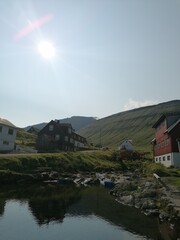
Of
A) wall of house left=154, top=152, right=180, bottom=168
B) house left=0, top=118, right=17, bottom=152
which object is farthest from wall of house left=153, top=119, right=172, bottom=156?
house left=0, top=118, right=17, bottom=152

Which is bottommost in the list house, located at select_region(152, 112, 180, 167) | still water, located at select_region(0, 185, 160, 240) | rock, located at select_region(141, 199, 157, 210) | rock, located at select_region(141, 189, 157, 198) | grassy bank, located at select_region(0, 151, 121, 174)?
still water, located at select_region(0, 185, 160, 240)

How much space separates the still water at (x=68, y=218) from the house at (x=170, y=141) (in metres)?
27.3

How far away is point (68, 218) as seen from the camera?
99.0ft

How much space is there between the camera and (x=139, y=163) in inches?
3728

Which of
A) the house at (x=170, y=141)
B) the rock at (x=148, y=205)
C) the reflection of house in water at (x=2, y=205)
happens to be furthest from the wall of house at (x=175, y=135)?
the reflection of house in water at (x=2, y=205)

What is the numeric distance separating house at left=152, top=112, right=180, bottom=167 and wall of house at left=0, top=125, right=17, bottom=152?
141ft

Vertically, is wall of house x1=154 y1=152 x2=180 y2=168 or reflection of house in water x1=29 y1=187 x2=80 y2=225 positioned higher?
wall of house x1=154 y1=152 x2=180 y2=168

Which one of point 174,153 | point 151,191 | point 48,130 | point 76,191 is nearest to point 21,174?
point 76,191

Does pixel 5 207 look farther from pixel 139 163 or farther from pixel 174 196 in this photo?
pixel 139 163

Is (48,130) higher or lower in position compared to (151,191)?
higher

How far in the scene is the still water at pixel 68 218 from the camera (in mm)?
24859

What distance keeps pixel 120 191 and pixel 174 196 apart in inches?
435

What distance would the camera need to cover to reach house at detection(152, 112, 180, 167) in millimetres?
63572

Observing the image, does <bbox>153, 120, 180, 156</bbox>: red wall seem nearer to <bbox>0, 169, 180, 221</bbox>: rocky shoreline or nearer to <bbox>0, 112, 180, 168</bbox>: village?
<bbox>0, 112, 180, 168</bbox>: village
